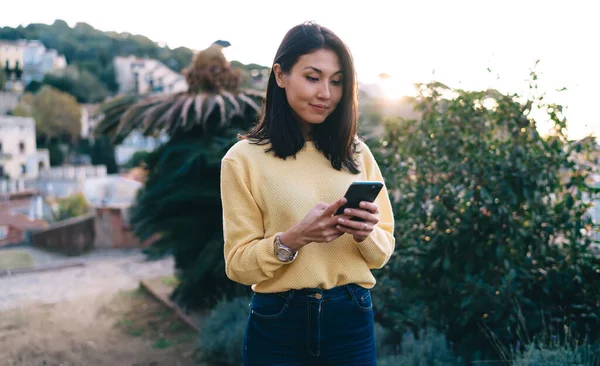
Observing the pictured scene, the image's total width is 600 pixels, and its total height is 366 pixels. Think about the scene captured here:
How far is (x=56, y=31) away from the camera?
84.2 m

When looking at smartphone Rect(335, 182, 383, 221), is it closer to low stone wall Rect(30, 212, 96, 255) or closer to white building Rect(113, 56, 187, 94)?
low stone wall Rect(30, 212, 96, 255)

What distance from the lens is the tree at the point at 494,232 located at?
9.56 feet

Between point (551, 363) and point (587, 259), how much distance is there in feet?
3.02

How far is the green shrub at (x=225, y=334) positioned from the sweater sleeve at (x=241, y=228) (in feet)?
7.02

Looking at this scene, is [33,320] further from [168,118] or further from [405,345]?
[405,345]

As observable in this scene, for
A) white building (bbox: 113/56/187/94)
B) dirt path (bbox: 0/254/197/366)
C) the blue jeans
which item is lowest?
dirt path (bbox: 0/254/197/366)

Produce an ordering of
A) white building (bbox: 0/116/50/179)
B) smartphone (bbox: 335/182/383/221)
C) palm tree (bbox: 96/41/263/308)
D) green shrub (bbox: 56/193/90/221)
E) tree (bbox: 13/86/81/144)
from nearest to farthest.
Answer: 1. smartphone (bbox: 335/182/383/221)
2. palm tree (bbox: 96/41/263/308)
3. green shrub (bbox: 56/193/90/221)
4. white building (bbox: 0/116/50/179)
5. tree (bbox: 13/86/81/144)

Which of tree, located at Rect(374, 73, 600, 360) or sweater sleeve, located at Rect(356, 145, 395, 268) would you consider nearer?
sweater sleeve, located at Rect(356, 145, 395, 268)

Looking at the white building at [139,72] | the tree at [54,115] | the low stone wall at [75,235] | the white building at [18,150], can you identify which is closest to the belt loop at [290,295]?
the low stone wall at [75,235]

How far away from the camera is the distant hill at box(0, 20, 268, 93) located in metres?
74.5

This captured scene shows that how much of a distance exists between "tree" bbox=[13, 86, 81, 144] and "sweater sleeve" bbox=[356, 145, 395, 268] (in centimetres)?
6586

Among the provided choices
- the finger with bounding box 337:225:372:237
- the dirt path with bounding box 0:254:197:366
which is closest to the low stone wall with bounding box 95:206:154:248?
the dirt path with bounding box 0:254:197:366

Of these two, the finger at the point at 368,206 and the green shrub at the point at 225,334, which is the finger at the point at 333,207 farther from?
the green shrub at the point at 225,334

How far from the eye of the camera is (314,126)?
184 cm
